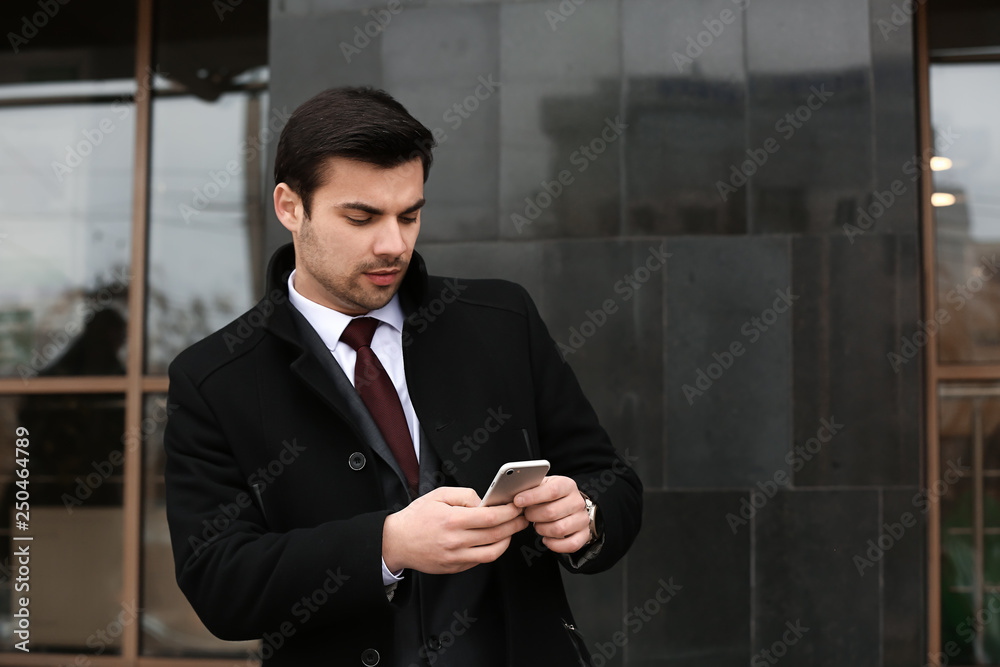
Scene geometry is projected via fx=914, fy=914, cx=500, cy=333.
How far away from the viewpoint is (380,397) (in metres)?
2.25

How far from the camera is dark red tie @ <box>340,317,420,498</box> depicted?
7.23ft

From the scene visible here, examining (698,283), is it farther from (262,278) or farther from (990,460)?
(262,278)

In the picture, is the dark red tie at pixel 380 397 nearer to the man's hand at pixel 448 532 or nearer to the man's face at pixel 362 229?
the man's face at pixel 362 229

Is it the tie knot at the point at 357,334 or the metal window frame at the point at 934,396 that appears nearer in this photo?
the tie knot at the point at 357,334

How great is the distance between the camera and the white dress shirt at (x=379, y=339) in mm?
2293

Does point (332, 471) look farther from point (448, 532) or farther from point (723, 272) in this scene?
point (723, 272)

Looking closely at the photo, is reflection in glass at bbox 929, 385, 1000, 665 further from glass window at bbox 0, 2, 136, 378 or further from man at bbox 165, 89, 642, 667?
glass window at bbox 0, 2, 136, 378

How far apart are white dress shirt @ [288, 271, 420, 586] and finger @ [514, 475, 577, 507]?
408 mm

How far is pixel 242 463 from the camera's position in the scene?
7.13ft

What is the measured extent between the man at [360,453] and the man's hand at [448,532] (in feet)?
0.04

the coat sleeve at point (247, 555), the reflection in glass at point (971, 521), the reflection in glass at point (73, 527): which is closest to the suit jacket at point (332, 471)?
the coat sleeve at point (247, 555)

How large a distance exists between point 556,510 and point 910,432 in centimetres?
284

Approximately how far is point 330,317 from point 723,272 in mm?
2526

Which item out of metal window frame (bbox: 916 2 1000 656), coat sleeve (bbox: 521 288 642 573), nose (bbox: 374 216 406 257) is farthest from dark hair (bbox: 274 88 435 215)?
metal window frame (bbox: 916 2 1000 656)
